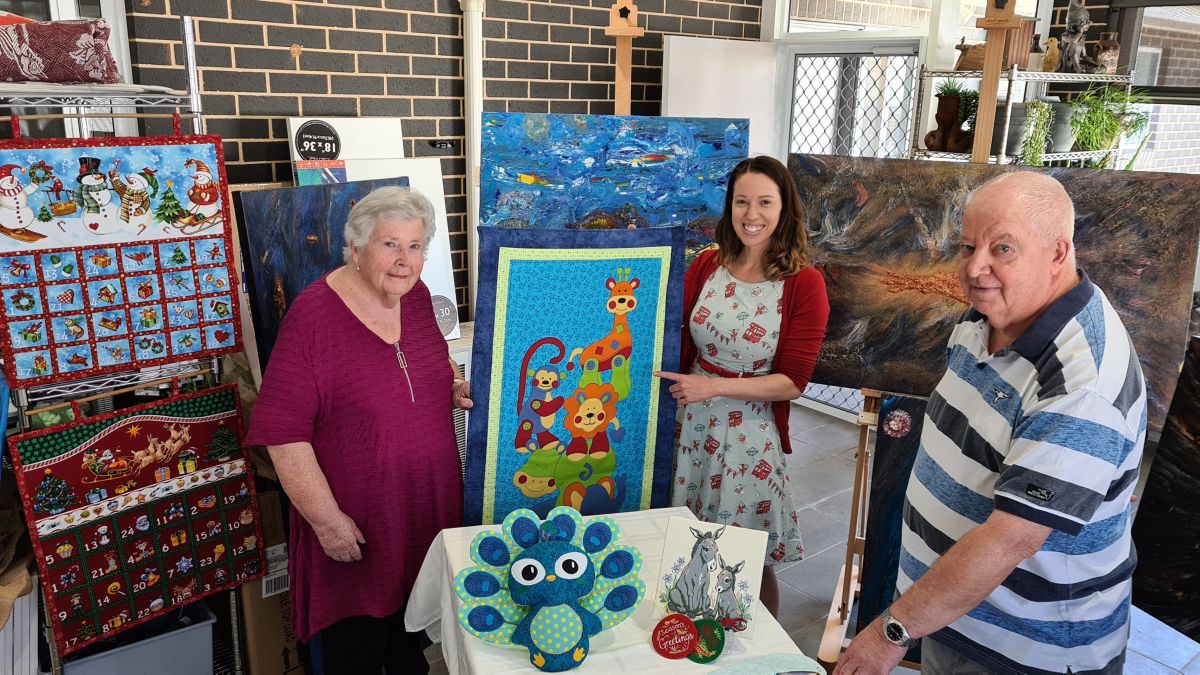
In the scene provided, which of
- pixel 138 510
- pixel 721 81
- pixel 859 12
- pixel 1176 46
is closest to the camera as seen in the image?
pixel 138 510

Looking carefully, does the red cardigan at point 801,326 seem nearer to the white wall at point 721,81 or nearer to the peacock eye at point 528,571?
the peacock eye at point 528,571

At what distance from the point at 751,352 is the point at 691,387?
266mm

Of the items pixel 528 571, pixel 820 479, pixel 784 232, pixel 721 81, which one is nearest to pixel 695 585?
pixel 528 571

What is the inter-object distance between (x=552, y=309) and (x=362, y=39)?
7.81 ft

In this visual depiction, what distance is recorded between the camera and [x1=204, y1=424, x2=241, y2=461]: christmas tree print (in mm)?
2309

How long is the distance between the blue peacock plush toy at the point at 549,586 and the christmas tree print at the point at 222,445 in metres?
1.20

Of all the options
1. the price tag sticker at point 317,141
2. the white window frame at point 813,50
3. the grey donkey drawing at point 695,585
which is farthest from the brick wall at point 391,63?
the grey donkey drawing at point 695,585

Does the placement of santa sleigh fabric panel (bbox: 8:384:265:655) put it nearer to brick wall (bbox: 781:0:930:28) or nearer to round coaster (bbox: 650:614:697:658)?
round coaster (bbox: 650:614:697:658)

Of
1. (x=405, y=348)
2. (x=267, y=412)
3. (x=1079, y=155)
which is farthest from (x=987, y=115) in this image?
(x=267, y=412)

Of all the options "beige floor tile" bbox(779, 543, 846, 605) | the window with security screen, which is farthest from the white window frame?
"beige floor tile" bbox(779, 543, 846, 605)

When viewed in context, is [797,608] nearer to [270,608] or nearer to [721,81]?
[270,608]

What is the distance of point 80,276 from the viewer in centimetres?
201

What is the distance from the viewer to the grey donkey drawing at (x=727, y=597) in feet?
4.82

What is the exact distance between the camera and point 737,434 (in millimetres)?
2297
